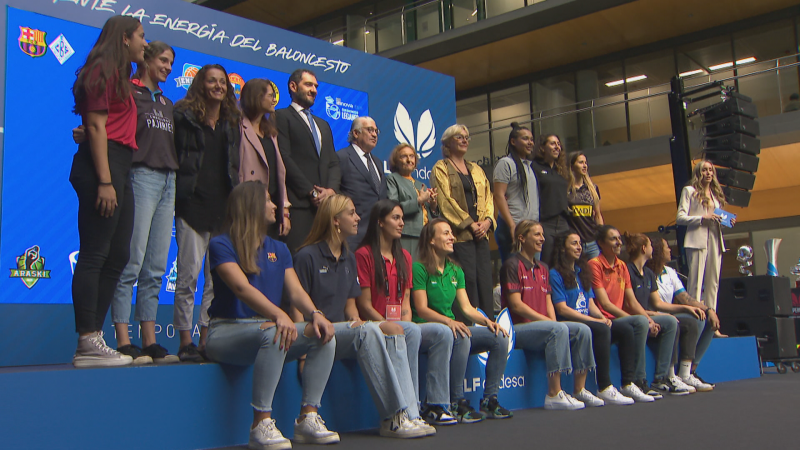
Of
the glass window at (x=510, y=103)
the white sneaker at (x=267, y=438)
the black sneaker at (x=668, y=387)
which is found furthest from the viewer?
the glass window at (x=510, y=103)

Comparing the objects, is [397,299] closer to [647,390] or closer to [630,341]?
[630,341]

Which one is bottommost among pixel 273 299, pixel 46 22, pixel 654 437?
pixel 654 437

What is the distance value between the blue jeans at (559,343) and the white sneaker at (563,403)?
0.13 m

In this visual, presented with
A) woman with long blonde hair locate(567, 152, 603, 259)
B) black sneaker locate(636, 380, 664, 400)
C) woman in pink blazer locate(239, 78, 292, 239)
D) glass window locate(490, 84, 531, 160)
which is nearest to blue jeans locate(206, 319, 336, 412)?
woman in pink blazer locate(239, 78, 292, 239)

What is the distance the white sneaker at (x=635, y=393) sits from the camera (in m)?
4.01

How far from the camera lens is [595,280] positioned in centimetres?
452

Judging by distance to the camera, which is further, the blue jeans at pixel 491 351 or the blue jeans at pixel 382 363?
the blue jeans at pixel 491 351

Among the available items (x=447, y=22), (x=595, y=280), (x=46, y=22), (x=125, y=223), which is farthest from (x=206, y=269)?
(x=447, y=22)

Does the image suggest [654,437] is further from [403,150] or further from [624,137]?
[624,137]

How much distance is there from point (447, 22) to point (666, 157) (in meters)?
4.33

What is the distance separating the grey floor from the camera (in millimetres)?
2480

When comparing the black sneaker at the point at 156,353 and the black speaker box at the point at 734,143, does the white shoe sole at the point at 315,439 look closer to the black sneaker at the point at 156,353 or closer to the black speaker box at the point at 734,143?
the black sneaker at the point at 156,353

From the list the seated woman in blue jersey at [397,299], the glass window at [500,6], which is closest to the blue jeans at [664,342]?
the seated woman in blue jersey at [397,299]

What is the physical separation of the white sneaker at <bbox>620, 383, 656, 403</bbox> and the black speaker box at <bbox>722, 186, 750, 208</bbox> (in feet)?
9.19
